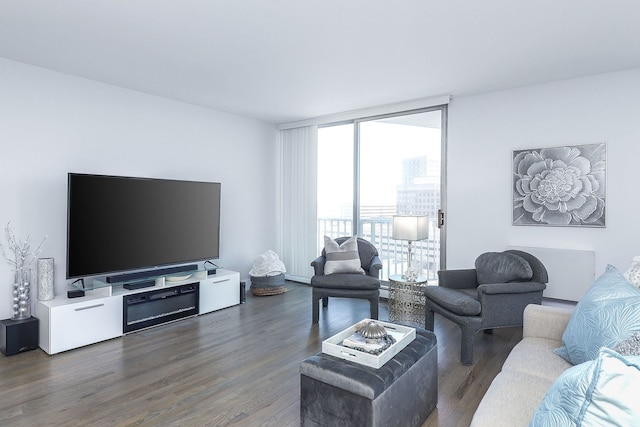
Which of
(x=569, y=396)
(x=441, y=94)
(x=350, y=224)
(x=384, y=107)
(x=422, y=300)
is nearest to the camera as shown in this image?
(x=569, y=396)

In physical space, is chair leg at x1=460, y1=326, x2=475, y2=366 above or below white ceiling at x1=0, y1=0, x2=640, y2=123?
below

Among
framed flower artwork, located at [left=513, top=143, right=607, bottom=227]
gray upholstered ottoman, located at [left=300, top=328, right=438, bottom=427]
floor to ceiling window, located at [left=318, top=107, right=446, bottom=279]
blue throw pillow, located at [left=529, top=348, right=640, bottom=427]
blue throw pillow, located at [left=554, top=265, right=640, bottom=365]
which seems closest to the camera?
blue throw pillow, located at [left=529, top=348, right=640, bottom=427]

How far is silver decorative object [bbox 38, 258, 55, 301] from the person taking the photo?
10.5 ft

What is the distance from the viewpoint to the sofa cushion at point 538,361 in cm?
174

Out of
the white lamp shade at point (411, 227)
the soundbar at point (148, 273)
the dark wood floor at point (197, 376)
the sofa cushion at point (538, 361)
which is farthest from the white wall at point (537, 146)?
the soundbar at point (148, 273)

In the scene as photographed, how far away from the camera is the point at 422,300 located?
3689 millimetres

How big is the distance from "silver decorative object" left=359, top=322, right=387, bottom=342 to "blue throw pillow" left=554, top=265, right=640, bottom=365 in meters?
0.92

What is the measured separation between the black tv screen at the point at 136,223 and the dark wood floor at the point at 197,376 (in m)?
0.74

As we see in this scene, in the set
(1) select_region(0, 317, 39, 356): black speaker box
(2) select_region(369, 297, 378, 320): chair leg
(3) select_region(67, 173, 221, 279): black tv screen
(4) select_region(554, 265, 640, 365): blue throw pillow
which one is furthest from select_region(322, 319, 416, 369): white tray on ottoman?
(1) select_region(0, 317, 39, 356): black speaker box

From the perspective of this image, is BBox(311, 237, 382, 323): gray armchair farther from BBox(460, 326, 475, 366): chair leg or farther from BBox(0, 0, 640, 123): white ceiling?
BBox(0, 0, 640, 123): white ceiling

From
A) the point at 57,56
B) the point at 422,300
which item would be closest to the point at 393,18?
the point at 422,300

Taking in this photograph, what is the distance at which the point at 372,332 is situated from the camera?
6.76 feet

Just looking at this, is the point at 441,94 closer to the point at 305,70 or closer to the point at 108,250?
the point at 305,70

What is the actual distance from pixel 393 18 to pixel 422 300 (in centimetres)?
259
